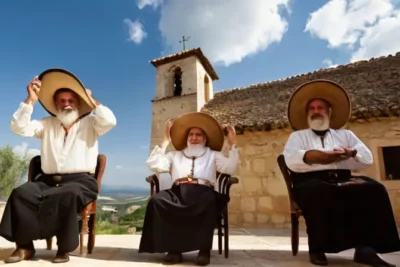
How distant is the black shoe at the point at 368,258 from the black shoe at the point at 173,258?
1465 millimetres

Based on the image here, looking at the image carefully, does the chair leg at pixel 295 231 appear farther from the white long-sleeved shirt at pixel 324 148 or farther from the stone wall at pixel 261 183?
the stone wall at pixel 261 183

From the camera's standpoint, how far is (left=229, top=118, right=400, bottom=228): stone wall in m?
6.70

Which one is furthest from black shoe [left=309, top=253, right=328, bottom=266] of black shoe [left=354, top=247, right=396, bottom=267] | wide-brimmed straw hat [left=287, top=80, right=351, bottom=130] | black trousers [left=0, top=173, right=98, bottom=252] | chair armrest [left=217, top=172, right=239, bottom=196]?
black trousers [left=0, top=173, right=98, bottom=252]

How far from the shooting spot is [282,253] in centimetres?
297

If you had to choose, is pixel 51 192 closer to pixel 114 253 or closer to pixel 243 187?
pixel 114 253

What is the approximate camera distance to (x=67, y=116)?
2.93m

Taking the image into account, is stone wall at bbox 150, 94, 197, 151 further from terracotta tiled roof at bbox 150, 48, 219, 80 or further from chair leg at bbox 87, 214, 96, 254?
chair leg at bbox 87, 214, 96, 254

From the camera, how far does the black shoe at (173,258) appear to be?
244cm

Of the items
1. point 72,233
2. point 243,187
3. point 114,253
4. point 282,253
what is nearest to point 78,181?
point 72,233

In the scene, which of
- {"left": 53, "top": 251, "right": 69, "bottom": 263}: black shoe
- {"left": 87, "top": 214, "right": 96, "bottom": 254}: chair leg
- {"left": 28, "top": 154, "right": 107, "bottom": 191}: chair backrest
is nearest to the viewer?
{"left": 53, "top": 251, "right": 69, "bottom": 263}: black shoe

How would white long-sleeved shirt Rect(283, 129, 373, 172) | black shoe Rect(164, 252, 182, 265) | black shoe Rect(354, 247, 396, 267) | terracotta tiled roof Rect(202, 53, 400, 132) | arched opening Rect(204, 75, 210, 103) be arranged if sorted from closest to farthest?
black shoe Rect(354, 247, 396, 267) < black shoe Rect(164, 252, 182, 265) < white long-sleeved shirt Rect(283, 129, 373, 172) < terracotta tiled roof Rect(202, 53, 400, 132) < arched opening Rect(204, 75, 210, 103)

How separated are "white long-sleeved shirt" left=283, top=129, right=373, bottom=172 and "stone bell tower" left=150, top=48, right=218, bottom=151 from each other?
8635 millimetres

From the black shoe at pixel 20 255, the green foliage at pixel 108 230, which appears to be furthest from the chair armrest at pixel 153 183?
the green foliage at pixel 108 230

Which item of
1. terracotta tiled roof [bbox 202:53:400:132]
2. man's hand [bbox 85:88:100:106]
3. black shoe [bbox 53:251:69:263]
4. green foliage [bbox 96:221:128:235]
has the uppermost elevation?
terracotta tiled roof [bbox 202:53:400:132]
